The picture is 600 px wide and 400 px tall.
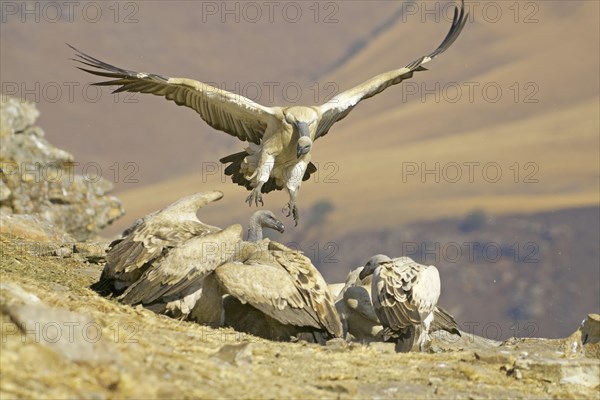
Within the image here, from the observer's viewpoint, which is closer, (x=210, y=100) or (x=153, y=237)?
(x=153, y=237)

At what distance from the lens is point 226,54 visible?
106 m

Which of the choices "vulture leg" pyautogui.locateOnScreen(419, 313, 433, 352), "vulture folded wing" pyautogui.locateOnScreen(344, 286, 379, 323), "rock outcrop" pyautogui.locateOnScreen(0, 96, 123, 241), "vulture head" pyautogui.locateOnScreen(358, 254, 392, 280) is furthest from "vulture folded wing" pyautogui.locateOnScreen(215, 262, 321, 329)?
"rock outcrop" pyautogui.locateOnScreen(0, 96, 123, 241)

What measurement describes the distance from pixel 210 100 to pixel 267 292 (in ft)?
14.4

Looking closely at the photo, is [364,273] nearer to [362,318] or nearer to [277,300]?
[362,318]

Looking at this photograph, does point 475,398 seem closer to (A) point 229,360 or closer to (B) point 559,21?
(A) point 229,360

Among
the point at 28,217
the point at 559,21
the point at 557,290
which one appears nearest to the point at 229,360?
the point at 28,217

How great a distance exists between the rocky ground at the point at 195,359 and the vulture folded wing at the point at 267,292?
31cm

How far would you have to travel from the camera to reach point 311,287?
383 inches

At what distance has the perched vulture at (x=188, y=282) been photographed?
9.49 meters

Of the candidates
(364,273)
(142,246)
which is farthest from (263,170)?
(142,246)

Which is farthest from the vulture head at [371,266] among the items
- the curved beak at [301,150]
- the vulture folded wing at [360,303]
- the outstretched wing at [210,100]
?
the outstretched wing at [210,100]

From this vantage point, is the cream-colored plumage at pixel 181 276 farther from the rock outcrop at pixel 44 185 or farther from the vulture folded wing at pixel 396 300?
the rock outcrop at pixel 44 185

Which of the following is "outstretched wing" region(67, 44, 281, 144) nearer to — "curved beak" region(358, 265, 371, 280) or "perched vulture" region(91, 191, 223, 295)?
"perched vulture" region(91, 191, 223, 295)

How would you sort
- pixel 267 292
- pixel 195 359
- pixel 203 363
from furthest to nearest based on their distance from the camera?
pixel 267 292 < pixel 195 359 < pixel 203 363
